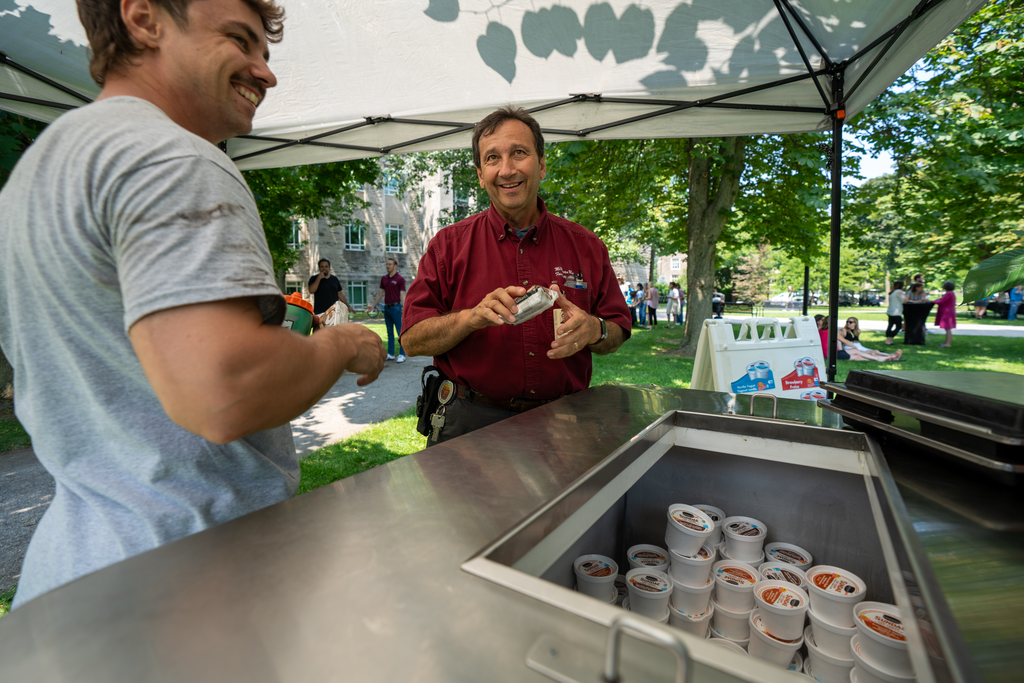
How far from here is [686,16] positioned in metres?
2.75

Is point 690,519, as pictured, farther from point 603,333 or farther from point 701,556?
point 603,333

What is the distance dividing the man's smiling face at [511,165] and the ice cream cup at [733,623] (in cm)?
175

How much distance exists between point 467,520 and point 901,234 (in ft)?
139

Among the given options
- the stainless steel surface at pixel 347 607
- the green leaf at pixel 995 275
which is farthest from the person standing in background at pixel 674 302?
the stainless steel surface at pixel 347 607

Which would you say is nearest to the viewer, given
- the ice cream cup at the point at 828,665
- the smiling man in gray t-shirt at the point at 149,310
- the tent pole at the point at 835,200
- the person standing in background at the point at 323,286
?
the smiling man in gray t-shirt at the point at 149,310

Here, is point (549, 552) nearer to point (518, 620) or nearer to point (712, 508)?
point (518, 620)

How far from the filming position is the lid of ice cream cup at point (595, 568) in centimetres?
134

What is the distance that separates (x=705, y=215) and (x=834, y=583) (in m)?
9.51

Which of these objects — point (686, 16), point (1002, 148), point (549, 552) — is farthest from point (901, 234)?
point (549, 552)

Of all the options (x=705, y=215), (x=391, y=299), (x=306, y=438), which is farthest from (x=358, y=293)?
(x=306, y=438)

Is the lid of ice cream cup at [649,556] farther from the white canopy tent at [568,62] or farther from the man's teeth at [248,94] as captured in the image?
the white canopy tent at [568,62]

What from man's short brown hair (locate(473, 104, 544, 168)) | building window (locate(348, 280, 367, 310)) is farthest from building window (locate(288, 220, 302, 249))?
man's short brown hair (locate(473, 104, 544, 168))

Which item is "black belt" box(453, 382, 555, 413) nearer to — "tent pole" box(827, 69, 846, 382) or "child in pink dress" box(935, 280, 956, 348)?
"tent pole" box(827, 69, 846, 382)

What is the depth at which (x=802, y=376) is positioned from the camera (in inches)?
189
